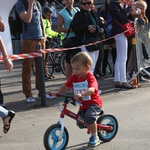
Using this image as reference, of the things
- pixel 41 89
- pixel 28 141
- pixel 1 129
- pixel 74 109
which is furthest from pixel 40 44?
pixel 28 141

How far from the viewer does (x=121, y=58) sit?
29.4ft

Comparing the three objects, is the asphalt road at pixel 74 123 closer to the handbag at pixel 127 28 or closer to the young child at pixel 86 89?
the young child at pixel 86 89

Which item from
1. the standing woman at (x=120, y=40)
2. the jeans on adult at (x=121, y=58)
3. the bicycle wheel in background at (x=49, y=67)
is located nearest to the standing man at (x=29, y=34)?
the standing woman at (x=120, y=40)

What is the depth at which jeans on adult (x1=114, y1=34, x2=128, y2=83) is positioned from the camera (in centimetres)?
888

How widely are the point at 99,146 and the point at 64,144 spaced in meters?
0.50

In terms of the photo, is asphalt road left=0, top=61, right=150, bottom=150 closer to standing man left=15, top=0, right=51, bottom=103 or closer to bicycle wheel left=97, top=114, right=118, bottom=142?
bicycle wheel left=97, top=114, right=118, bottom=142

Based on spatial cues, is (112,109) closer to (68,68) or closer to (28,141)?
(68,68)

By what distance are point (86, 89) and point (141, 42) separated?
496 cm

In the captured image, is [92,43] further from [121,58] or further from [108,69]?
[108,69]

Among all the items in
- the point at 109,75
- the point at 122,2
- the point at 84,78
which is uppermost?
the point at 122,2

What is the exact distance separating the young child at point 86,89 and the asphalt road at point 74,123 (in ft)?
1.45

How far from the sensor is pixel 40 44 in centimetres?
763

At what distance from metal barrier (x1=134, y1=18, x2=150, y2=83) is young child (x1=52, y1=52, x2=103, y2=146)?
4.26 metres

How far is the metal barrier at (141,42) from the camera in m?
9.38
